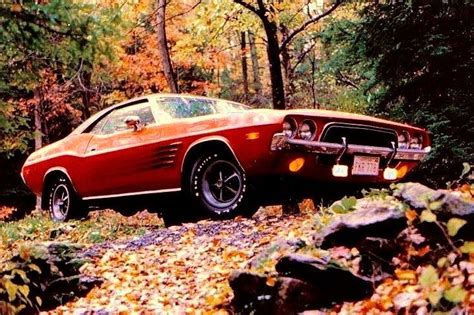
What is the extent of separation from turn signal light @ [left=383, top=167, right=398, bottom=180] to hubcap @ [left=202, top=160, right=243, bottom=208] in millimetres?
1652

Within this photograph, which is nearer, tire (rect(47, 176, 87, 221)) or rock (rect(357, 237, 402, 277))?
rock (rect(357, 237, 402, 277))

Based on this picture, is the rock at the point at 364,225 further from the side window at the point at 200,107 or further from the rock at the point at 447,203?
the side window at the point at 200,107

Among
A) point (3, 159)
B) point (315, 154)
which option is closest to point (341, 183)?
point (315, 154)

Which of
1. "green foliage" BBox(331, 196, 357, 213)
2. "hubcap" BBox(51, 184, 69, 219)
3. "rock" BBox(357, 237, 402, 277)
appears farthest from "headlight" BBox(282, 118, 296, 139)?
"hubcap" BBox(51, 184, 69, 219)

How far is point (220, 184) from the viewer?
259 inches

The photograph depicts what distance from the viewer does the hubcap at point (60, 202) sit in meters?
8.84

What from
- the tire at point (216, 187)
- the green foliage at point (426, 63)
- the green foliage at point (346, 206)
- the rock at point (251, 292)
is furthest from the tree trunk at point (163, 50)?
the rock at point (251, 292)

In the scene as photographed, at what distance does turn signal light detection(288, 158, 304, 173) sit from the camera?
588 cm

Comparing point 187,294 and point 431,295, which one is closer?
point 431,295

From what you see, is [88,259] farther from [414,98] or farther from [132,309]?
[414,98]

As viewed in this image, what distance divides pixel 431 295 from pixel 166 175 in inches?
176

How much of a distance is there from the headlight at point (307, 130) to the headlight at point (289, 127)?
0.08m

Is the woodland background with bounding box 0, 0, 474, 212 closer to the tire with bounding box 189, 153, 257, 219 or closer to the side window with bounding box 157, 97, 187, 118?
the side window with bounding box 157, 97, 187, 118

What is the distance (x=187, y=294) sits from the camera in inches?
180
